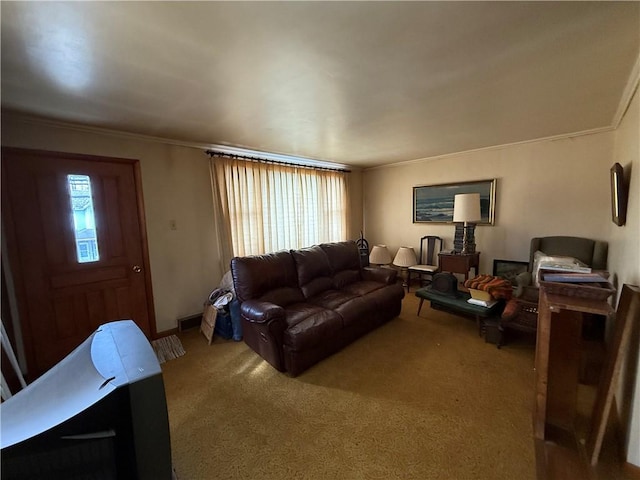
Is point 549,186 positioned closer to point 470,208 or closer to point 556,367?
point 470,208

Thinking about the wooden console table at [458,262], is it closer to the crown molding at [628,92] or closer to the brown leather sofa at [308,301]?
the brown leather sofa at [308,301]

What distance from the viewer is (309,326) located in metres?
2.36

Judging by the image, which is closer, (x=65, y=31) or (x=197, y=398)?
(x=65, y=31)

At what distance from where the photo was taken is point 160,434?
0.98 m

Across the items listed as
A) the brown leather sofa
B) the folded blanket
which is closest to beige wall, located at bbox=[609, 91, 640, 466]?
the folded blanket

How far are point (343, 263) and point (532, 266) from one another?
2.44 m

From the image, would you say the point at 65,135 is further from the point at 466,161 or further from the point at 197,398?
the point at 466,161

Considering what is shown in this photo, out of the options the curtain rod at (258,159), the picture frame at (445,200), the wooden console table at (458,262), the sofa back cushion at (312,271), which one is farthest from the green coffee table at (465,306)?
the curtain rod at (258,159)

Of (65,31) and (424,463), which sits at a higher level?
(65,31)

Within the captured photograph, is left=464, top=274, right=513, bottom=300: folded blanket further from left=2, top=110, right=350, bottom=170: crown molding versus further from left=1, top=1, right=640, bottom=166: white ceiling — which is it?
left=2, top=110, right=350, bottom=170: crown molding

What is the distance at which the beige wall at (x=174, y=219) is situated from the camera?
113 inches

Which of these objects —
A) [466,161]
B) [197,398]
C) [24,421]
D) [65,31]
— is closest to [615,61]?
[466,161]

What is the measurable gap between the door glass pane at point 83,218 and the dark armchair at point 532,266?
13.7 feet

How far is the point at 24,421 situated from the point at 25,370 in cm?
229
